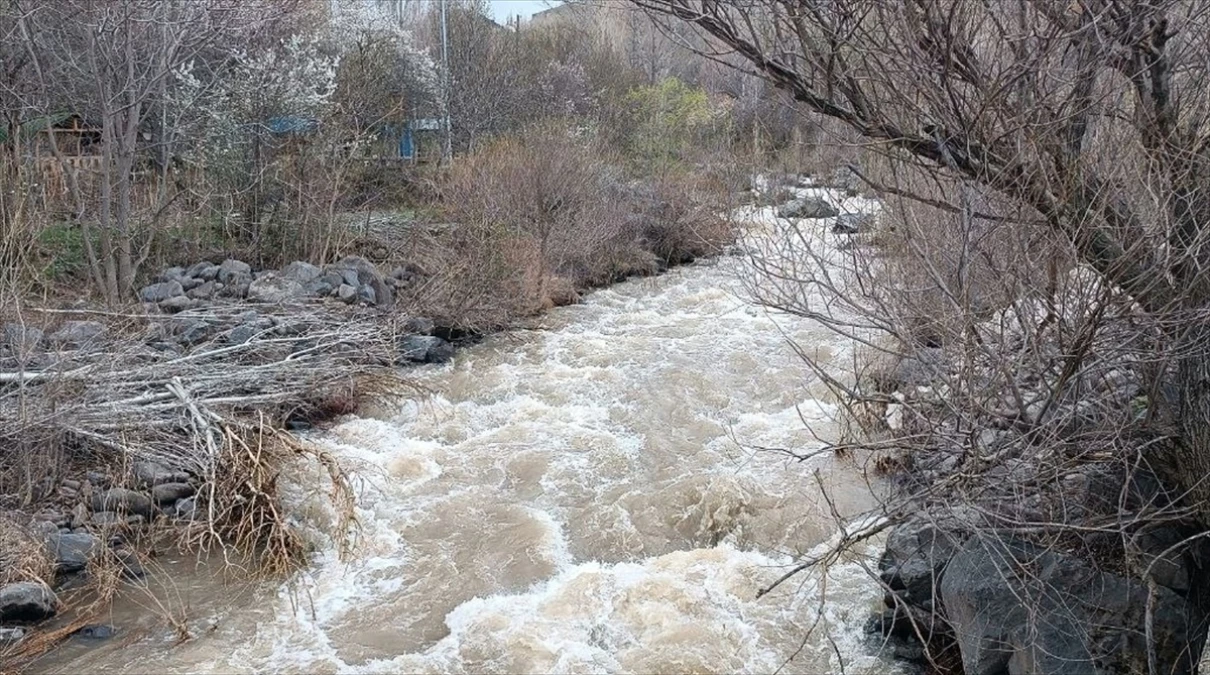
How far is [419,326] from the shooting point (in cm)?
1105

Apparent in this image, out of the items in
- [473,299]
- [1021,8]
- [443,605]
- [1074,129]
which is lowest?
[443,605]

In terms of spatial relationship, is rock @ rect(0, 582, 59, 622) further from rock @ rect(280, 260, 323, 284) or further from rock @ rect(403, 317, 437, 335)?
rock @ rect(280, 260, 323, 284)

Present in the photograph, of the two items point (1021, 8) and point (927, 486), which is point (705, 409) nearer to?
point (927, 486)

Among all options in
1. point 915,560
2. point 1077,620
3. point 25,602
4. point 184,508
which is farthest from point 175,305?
point 1077,620

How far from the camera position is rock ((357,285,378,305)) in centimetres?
1091

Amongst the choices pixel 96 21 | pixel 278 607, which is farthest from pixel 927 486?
pixel 96 21

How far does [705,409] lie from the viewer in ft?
29.4

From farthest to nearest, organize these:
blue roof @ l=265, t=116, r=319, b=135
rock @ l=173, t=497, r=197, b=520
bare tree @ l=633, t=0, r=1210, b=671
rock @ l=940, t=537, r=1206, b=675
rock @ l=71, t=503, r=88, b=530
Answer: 1. blue roof @ l=265, t=116, r=319, b=135
2. rock @ l=173, t=497, r=197, b=520
3. rock @ l=71, t=503, r=88, b=530
4. rock @ l=940, t=537, r=1206, b=675
5. bare tree @ l=633, t=0, r=1210, b=671

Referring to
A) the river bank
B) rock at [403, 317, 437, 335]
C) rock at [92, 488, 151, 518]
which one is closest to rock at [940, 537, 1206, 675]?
the river bank

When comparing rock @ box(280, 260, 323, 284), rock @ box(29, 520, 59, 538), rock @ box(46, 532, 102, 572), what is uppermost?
rock @ box(280, 260, 323, 284)

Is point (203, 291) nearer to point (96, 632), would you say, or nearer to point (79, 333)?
point (79, 333)

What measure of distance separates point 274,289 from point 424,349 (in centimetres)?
167

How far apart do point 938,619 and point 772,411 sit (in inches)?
150

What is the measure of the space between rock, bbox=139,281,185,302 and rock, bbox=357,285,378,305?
1795 mm
